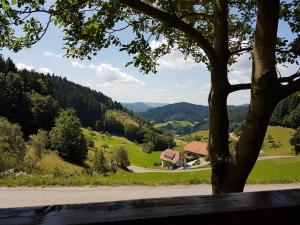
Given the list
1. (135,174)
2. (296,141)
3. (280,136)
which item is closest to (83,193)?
(135,174)

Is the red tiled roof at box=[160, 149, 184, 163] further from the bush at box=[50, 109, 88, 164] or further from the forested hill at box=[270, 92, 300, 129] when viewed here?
the bush at box=[50, 109, 88, 164]

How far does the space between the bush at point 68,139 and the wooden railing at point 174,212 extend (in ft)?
315

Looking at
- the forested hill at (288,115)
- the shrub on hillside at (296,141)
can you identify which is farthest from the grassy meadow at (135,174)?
the shrub on hillside at (296,141)

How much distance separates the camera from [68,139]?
97375mm

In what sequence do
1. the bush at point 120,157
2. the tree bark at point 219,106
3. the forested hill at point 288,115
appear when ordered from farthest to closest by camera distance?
the forested hill at point 288,115 < the bush at point 120,157 < the tree bark at point 219,106

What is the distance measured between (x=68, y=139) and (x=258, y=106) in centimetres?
9465

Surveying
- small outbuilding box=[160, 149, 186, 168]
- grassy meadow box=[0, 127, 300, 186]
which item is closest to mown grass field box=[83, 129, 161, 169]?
grassy meadow box=[0, 127, 300, 186]

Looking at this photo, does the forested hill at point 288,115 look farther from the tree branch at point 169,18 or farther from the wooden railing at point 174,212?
the wooden railing at point 174,212

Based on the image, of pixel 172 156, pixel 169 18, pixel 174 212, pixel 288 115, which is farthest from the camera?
pixel 288 115

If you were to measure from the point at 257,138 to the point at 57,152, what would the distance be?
9107 centimetres

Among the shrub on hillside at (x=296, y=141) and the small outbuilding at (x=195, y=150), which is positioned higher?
the shrub on hillside at (x=296, y=141)

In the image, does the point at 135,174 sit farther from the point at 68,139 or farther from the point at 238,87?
the point at 68,139

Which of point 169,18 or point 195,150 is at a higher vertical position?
point 169,18

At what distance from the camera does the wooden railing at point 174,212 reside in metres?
1.87
